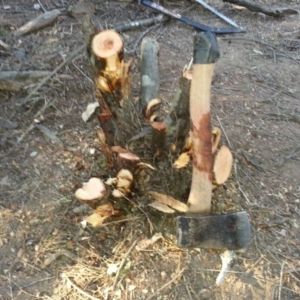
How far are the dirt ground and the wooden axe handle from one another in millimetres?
212

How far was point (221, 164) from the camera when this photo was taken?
2072mm

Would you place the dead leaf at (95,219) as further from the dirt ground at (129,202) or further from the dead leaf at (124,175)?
the dead leaf at (124,175)

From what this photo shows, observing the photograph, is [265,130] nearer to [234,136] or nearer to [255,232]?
[234,136]

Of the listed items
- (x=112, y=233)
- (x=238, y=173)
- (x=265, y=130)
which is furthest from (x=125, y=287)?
(x=265, y=130)

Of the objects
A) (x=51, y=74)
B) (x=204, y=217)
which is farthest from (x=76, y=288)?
(x=51, y=74)

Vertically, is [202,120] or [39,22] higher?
[202,120]

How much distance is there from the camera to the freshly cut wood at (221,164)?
2062mm

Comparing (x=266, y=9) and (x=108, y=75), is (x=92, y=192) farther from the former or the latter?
(x=266, y=9)

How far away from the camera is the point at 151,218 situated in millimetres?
2139

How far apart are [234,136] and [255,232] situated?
26.2 inches

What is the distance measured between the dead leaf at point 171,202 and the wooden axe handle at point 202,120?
0.11 ft

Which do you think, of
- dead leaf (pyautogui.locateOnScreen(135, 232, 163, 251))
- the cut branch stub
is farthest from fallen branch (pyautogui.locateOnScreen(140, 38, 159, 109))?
dead leaf (pyautogui.locateOnScreen(135, 232, 163, 251))

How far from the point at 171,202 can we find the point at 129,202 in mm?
214

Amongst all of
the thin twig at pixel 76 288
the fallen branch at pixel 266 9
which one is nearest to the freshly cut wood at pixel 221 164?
the thin twig at pixel 76 288
